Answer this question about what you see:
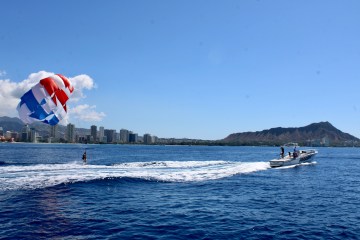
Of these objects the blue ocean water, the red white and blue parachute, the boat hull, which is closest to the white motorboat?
the boat hull

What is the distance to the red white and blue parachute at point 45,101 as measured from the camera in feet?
89.9

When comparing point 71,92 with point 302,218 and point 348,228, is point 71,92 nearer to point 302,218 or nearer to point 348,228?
point 302,218

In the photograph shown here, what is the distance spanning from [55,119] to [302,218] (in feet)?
68.2

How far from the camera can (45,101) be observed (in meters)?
27.9

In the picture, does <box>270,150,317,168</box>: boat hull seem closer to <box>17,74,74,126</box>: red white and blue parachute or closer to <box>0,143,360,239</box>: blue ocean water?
<box>0,143,360,239</box>: blue ocean water

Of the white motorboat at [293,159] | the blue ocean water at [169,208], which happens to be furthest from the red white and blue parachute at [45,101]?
the white motorboat at [293,159]

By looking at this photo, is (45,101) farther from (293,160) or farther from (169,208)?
(293,160)

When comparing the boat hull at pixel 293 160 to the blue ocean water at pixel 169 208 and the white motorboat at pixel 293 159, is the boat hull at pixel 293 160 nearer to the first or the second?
the white motorboat at pixel 293 159

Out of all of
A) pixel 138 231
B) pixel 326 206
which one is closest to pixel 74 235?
pixel 138 231

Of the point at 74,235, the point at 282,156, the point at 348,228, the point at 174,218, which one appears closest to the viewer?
the point at 74,235

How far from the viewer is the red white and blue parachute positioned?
27.4 metres

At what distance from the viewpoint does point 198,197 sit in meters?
23.2

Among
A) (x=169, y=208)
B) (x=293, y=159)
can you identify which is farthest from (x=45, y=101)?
(x=293, y=159)

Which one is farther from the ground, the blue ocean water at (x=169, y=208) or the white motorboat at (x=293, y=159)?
the white motorboat at (x=293, y=159)
